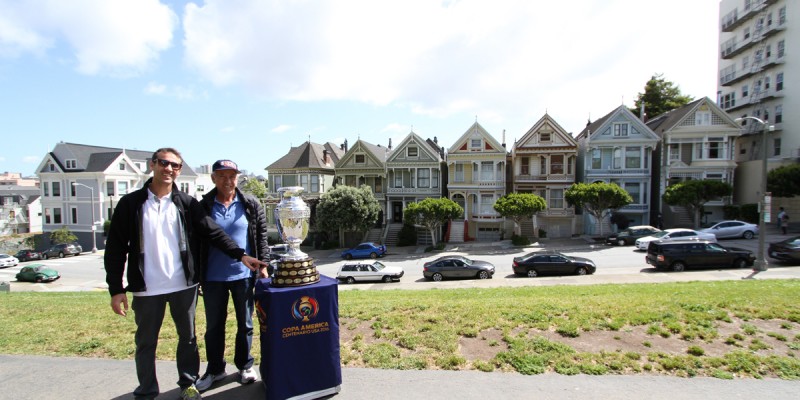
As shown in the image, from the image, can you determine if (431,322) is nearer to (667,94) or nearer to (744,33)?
(744,33)

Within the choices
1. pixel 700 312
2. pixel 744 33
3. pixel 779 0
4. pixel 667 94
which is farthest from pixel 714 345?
pixel 667 94

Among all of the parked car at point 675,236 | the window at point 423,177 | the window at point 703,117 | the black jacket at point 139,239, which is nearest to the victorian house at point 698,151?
the window at point 703,117

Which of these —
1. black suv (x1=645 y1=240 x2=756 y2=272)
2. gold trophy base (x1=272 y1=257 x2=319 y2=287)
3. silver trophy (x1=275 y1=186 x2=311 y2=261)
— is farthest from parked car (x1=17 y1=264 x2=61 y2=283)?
black suv (x1=645 y1=240 x2=756 y2=272)

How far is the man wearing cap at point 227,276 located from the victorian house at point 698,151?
3898 cm

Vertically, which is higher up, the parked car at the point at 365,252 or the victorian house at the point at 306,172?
the victorian house at the point at 306,172

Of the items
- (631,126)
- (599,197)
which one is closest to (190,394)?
(599,197)

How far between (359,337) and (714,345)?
5.24 meters

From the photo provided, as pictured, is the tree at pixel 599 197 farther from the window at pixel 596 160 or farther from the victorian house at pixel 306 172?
the victorian house at pixel 306 172

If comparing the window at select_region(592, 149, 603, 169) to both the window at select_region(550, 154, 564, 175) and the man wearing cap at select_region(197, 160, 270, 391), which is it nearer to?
the window at select_region(550, 154, 564, 175)

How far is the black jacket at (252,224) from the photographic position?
4766 mm

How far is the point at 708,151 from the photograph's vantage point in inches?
1368

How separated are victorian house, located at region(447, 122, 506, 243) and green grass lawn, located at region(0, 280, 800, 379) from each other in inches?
1120

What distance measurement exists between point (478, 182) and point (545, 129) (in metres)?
7.80

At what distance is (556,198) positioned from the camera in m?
36.2
